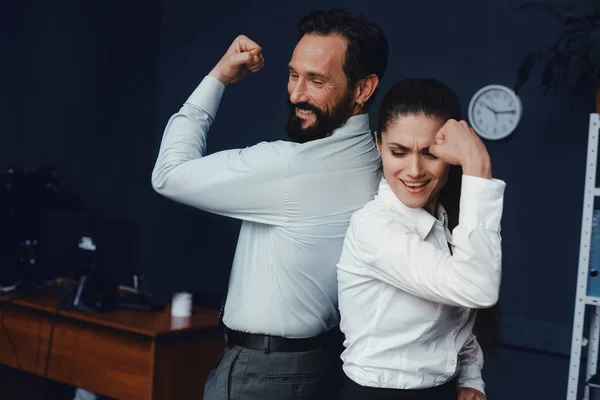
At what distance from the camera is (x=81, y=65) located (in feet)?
12.6

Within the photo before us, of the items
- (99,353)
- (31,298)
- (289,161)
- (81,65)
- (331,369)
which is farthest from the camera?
(81,65)

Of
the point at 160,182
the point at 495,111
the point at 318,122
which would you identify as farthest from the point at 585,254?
the point at 160,182

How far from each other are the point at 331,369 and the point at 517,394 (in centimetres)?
183

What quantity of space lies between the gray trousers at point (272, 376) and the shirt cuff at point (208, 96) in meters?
0.60

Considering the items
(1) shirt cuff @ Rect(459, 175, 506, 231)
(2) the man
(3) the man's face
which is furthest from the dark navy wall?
(1) shirt cuff @ Rect(459, 175, 506, 231)

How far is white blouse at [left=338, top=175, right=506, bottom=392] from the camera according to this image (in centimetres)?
118

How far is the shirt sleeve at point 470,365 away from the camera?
149 centimetres

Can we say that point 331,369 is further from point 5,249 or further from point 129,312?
point 5,249

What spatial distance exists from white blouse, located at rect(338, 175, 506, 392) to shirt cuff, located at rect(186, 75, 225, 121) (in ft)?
1.82

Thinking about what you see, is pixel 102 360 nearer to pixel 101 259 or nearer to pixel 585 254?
pixel 101 259

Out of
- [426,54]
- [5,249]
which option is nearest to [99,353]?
[5,249]

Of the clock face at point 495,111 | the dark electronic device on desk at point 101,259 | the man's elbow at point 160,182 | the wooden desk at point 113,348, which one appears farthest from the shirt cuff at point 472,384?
the dark electronic device on desk at point 101,259

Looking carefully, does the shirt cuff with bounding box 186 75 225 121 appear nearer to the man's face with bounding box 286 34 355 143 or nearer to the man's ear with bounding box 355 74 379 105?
the man's face with bounding box 286 34 355 143

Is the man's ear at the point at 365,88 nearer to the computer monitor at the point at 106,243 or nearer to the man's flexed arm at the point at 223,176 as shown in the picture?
the man's flexed arm at the point at 223,176
